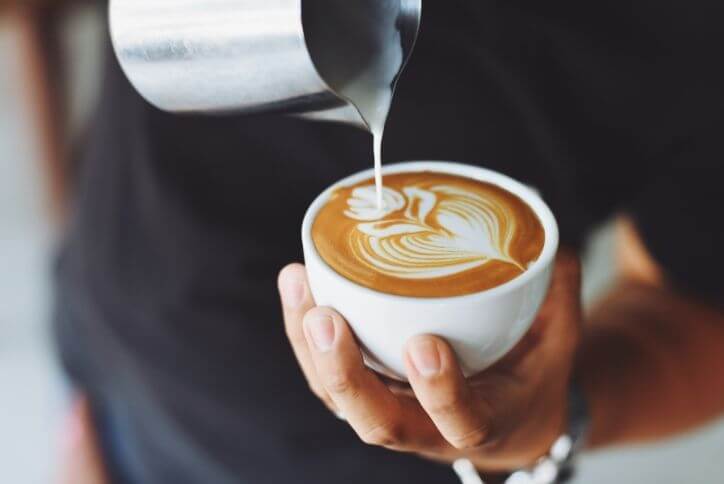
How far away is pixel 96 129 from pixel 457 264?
0.60 m

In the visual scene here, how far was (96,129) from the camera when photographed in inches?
35.5

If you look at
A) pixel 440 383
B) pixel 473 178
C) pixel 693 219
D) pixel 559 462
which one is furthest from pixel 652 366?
pixel 440 383

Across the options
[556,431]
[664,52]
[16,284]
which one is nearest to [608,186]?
[664,52]

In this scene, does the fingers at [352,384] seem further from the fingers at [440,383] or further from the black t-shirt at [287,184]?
the black t-shirt at [287,184]

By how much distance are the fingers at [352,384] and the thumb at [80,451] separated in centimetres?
54

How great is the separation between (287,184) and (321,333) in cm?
35

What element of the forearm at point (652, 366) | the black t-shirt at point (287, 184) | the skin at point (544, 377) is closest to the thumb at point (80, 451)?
the black t-shirt at point (287, 184)

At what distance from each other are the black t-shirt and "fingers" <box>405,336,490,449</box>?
1.05 ft

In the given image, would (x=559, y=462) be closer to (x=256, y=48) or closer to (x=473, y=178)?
(x=473, y=178)

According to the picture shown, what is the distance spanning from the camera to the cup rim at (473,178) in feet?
1.37

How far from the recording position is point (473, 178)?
22.1 inches

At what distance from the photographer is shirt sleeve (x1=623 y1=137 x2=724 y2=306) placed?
885mm

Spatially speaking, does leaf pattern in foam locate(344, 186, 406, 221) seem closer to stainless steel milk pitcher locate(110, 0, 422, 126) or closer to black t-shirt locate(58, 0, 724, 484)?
stainless steel milk pitcher locate(110, 0, 422, 126)

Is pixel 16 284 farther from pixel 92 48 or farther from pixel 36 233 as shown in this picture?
pixel 92 48
